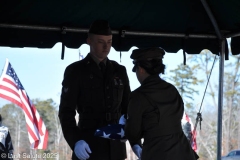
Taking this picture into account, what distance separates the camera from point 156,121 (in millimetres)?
2680

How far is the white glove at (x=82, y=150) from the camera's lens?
9.51 ft

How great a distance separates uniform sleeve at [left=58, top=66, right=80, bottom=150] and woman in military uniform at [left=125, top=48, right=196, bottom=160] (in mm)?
419

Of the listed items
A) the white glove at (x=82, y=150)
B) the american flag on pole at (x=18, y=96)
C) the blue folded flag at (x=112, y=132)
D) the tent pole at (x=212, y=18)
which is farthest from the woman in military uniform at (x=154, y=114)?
the american flag on pole at (x=18, y=96)

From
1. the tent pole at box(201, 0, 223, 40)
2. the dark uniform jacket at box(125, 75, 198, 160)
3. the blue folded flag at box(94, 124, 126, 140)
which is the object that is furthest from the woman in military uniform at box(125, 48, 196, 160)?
the tent pole at box(201, 0, 223, 40)

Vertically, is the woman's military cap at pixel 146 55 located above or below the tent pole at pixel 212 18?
below

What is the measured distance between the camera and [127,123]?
271 centimetres

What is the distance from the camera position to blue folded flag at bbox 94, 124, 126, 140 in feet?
9.38

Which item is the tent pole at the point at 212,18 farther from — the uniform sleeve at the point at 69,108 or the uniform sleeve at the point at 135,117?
the uniform sleeve at the point at 135,117

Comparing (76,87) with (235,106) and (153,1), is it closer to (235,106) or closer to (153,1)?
(153,1)

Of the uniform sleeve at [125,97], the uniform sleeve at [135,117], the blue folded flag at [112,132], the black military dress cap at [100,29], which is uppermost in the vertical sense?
the black military dress cap at [100,29]

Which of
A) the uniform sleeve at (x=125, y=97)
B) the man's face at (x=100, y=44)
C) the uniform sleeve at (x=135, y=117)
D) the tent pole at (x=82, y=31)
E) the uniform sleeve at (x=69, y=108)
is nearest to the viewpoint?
the uniform sleeve at (x=135, y=117)

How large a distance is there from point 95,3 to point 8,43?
0.78m

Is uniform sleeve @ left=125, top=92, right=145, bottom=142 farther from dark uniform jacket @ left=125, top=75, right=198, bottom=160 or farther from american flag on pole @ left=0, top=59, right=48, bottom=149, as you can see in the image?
american flag on pole @ left=0, top=59, right=48, bottom=149

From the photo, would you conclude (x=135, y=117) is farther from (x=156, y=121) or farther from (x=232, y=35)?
(x=232, y=35)
